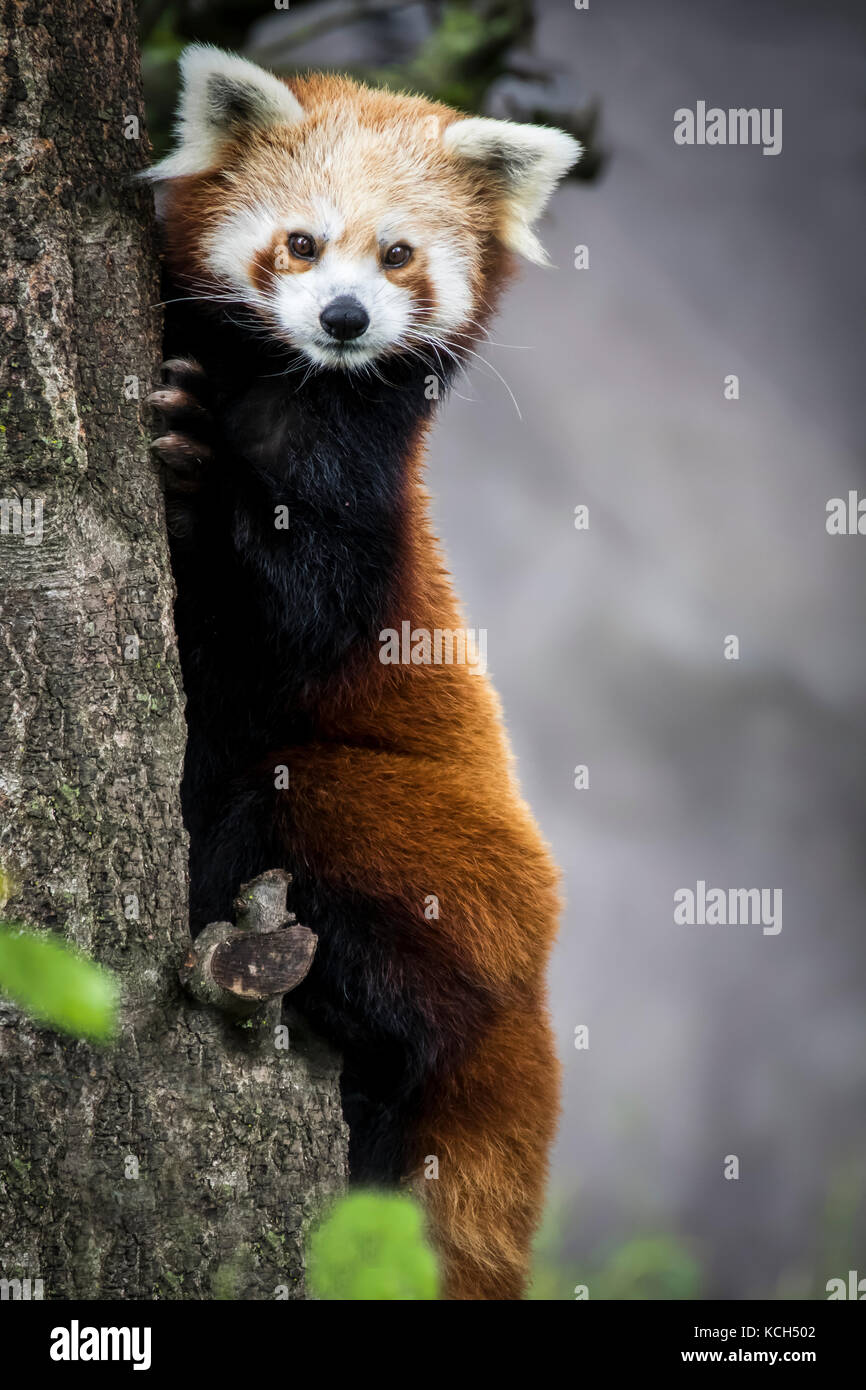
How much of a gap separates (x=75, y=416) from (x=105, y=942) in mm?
752

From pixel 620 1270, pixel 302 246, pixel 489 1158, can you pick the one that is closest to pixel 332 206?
pixel 302 246

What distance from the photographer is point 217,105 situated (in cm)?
242

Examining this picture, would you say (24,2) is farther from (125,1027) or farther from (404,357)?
(125,1027)

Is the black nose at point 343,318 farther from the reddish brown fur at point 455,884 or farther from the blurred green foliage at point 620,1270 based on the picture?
the blurred green foliage at point 620,1270

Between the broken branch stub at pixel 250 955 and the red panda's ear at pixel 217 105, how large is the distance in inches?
57.3

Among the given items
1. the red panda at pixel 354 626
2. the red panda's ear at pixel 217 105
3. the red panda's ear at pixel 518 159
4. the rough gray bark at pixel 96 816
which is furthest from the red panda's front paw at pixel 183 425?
the red panda's ear at pixel 518 159

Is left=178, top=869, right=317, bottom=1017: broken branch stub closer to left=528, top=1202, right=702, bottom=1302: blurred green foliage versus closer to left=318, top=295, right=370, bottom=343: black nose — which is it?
left=318, top=295, right=370, bottom=343: black nose

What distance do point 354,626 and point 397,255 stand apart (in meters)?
0.76

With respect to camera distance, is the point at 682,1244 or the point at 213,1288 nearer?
the point at 213,1288

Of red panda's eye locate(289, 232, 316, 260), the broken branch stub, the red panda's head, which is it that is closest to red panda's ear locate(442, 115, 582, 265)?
the red panda's head

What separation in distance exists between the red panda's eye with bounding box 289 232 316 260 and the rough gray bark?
Result: 1.69 feet

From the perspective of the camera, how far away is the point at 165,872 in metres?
1.77

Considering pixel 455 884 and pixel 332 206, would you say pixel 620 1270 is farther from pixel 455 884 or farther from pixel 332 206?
pixel 332 206

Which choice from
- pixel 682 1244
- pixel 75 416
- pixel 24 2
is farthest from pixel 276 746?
pixel 682 1244
